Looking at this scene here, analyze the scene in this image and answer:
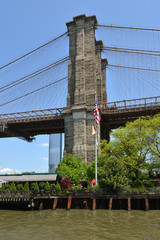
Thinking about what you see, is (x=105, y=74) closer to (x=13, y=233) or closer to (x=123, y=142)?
(x=123, y=142)

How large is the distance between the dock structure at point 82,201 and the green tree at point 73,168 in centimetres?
928

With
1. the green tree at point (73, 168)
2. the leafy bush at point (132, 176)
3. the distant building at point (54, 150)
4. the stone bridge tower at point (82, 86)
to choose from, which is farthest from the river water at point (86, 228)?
the distant building at point (54, 150)

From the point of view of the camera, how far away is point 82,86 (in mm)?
52062

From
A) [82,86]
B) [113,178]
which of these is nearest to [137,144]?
[113,178]

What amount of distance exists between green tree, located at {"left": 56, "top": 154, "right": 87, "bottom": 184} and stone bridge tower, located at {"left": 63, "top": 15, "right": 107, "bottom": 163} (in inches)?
110

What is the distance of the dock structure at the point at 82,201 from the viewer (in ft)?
93.8

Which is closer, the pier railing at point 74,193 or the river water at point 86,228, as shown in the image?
the river water at point 86,228

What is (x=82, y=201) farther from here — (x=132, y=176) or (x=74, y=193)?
(x=132, y=176)

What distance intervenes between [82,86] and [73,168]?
62.5ft

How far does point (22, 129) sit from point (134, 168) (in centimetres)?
3842

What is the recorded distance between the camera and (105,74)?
69562 millimetres

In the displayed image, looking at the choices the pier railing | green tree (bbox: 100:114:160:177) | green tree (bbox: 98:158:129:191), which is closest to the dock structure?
the pier railing

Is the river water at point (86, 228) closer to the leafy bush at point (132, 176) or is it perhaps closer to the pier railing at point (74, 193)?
the pier railing at point (74, 193)

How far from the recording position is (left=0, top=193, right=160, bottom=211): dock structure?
28578mm
